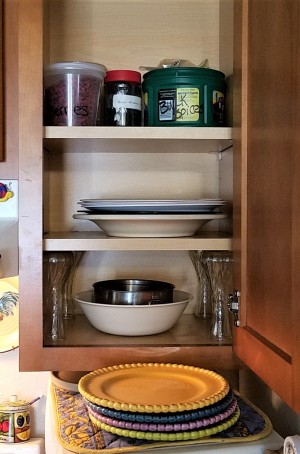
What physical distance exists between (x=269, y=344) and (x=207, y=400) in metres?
0.16

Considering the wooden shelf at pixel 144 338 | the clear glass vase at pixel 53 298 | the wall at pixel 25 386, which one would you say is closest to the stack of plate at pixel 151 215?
the clear glass vase at pixel 53 298

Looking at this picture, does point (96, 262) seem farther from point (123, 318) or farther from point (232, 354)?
point (232, 354)

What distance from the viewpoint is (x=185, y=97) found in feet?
4.15

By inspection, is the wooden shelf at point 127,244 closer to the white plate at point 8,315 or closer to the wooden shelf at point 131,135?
the wooden shelf at point 131,135

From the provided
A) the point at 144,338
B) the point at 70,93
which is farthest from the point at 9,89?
the point at 144,338

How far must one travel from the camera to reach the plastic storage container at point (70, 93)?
1.26 metres

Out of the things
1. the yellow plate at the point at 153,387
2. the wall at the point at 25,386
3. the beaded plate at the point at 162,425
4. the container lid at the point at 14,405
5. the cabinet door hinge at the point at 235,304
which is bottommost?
the container lid at the point at 14,405

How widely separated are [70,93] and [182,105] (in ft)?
0.78

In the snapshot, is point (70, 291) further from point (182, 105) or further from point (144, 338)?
point (182, 105)

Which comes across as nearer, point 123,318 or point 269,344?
point 269,344

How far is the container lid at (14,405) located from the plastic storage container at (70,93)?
29.4 inches

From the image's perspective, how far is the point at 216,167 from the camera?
5.08 ft

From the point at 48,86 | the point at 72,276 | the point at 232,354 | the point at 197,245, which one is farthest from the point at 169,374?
the point at 48,86

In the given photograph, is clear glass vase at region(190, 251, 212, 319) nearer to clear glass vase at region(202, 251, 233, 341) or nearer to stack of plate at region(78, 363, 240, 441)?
clear glass vase at region(202, 251, 233, 341)
